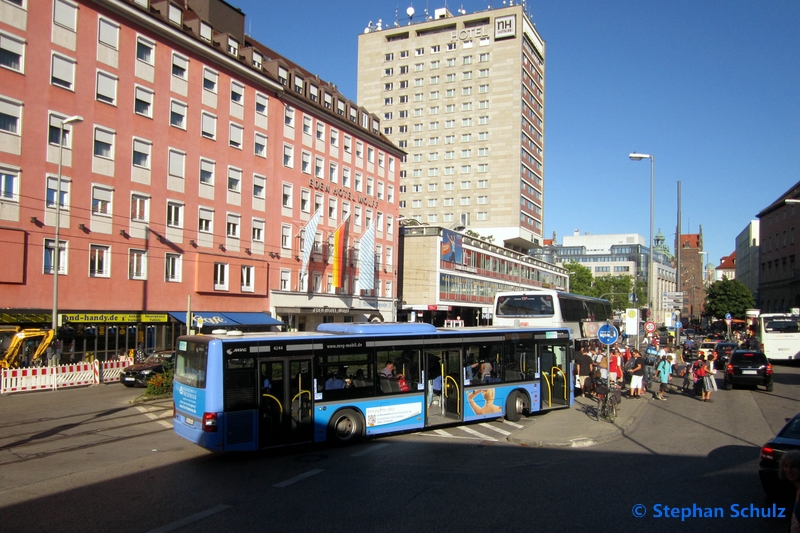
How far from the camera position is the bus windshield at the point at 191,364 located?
12.4 meters

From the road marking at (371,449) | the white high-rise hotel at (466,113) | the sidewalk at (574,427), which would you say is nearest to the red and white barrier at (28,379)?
the road marking at (371,449)

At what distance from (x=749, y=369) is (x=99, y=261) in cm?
2992

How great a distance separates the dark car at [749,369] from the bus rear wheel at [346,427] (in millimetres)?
18088

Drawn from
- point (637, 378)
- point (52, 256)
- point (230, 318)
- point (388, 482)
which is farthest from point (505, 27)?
point (388, 482)

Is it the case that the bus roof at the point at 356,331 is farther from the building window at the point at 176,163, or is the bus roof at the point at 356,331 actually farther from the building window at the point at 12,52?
the building window at the point at 176,163

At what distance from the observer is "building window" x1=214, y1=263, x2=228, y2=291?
40.3m

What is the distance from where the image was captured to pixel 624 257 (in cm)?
14912

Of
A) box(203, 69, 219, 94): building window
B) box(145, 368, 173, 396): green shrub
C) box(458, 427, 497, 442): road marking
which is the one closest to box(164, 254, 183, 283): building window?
box(203, 69, 219, 94): building window

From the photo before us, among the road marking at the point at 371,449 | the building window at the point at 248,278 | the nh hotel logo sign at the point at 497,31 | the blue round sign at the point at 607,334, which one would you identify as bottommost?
the road marking at the point at 371,449

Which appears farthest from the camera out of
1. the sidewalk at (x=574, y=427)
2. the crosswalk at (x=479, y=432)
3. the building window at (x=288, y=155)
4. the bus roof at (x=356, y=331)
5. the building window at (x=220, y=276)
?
the building window at (x=288, y=155)

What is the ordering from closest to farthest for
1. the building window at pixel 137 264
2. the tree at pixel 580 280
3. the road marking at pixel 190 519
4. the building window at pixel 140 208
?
1. the road marking at pixel 190 519
2. the building window at pixel 137 264
3. the building window at pixel 140 208
4. the tree at pixel 580 280

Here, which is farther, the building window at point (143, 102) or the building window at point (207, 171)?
the building window at point (207, 171)

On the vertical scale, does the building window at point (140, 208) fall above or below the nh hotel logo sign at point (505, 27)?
below

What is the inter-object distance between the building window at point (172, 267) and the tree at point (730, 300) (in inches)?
3135
